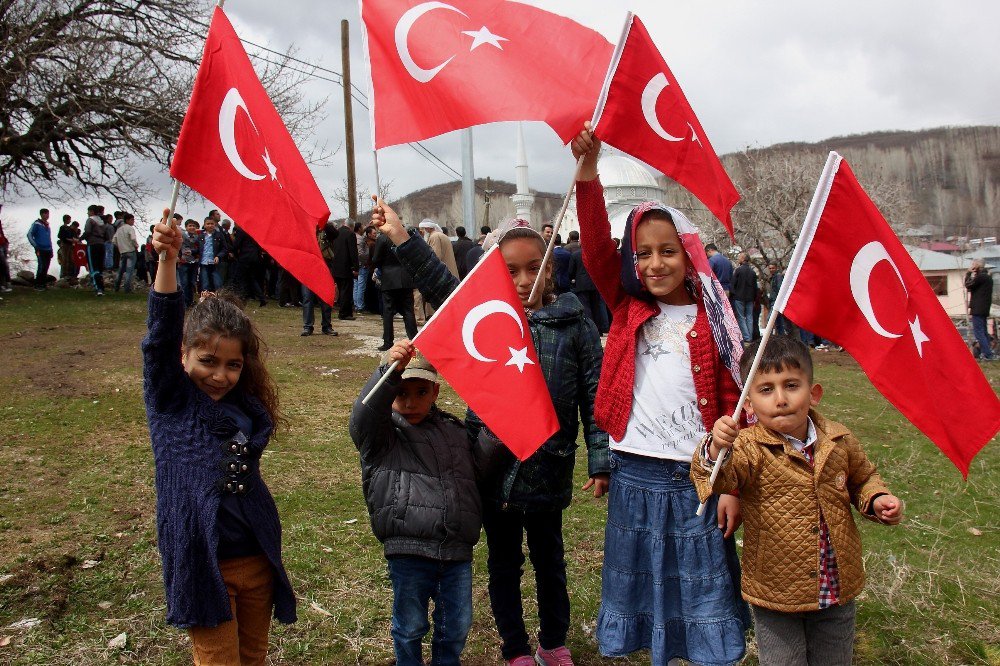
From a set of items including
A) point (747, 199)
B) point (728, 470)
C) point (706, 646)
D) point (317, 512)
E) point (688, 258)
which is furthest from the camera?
point (747, 199)

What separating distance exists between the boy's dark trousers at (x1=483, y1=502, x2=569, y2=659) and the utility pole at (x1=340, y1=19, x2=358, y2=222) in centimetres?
1860

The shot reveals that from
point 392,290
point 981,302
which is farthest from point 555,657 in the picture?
point 981,302

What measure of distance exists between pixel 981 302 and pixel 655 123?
17.3 meters

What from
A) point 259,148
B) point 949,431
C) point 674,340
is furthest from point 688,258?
point 259,148

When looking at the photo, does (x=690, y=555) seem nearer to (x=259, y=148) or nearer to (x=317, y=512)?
(x=259, y=148)

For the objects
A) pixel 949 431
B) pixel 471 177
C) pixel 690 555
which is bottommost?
pixel 690 555

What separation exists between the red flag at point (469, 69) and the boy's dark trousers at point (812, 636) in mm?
1942

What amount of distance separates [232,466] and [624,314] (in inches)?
61.7

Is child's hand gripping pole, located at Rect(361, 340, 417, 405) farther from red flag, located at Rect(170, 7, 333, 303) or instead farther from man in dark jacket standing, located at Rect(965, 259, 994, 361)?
man in dark jacket standing, located at Rect(965, 259, 994, 361)

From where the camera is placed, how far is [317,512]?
5.19 meters

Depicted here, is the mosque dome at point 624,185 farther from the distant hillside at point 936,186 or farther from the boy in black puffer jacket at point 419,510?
the boy in black puffer jacket at point 419,510

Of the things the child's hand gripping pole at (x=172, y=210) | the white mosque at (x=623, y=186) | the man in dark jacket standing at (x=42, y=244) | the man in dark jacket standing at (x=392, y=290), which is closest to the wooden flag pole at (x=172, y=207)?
the child's hand gripping pole at (x=172, y=210)

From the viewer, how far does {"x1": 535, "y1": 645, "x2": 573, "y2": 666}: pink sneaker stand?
3400 millimetres

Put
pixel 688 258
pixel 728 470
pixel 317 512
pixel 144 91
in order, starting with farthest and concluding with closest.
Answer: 1. pixel 144 91
2. pixel 317 512
3. pixel 688 258
4. pixel 728 470
